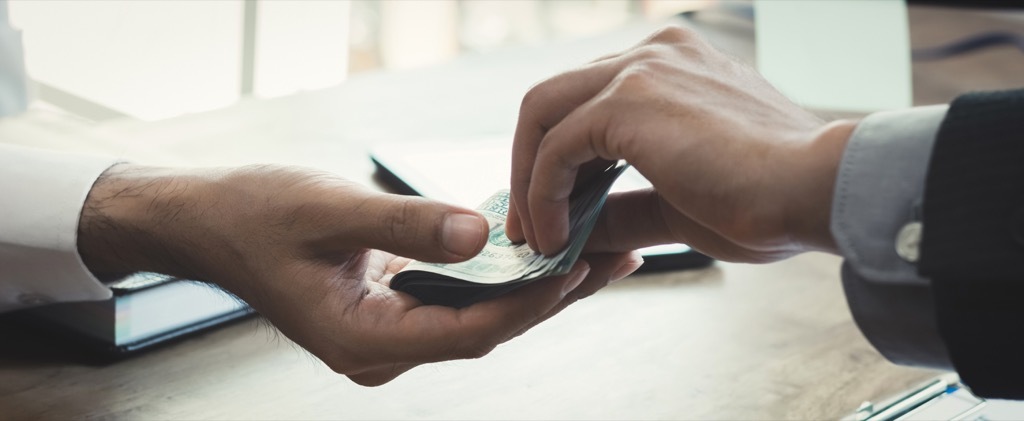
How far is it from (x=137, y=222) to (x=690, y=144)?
1.62 ft

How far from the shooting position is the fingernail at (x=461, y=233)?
0.74 metres

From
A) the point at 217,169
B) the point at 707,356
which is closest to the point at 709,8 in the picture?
the point at 707,356

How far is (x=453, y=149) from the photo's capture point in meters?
1.39

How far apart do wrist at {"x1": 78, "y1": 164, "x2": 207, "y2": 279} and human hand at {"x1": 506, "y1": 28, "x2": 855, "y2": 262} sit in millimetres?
293

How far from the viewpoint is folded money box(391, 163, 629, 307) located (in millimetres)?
752

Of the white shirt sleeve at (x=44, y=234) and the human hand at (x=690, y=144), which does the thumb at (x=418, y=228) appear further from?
the white shirt sleeve at (x=44, y=234)

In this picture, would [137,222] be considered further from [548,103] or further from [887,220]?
[887,220]

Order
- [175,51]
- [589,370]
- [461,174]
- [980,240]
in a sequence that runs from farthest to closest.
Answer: [175,51] < [461,174] < [589,370] < [980,240]

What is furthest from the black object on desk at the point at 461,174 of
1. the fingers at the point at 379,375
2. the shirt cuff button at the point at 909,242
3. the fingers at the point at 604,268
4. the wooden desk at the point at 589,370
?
the shirt cuff button at the point at 909,242

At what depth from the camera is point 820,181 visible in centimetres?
68

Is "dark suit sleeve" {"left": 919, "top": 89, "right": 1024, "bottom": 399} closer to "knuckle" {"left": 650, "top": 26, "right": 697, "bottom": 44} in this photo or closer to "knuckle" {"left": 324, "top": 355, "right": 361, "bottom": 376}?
"knuckle" {"left": 650, "top": 26, "right": 697, "bottom": 44}

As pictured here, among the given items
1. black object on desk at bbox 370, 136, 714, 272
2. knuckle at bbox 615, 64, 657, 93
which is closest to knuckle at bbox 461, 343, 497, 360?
knuckle at bbox 615, 64, 657, 93

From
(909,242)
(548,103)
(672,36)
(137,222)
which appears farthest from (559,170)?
(137,222)

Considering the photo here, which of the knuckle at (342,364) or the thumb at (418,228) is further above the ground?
the thumb at (418,228)
